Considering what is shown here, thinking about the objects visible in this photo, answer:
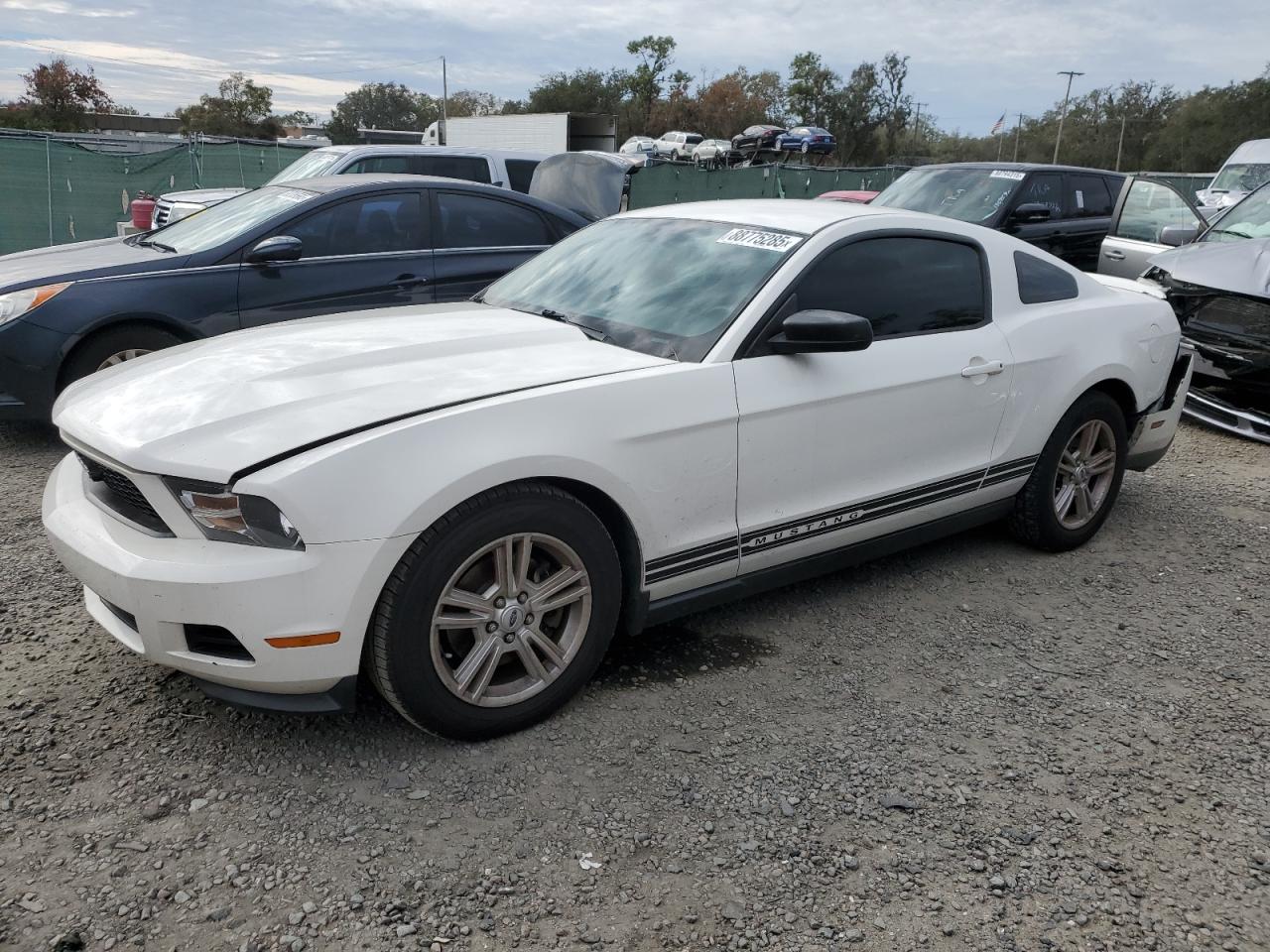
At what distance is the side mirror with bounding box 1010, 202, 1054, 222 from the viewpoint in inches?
354

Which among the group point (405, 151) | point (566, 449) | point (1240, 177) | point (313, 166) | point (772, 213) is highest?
point (1240, 177)

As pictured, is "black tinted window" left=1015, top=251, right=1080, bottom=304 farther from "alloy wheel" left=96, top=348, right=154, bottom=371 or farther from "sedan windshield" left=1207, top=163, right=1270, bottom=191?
"sedan windshield" left=1207, top=163, right=1270, bottom=191

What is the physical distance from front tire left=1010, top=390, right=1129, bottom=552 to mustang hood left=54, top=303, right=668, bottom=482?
7.15 feet

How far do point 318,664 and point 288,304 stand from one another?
4.05 meters

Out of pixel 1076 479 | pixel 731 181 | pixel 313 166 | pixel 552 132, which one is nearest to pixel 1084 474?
pixel 1076 479

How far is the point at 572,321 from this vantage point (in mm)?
3654

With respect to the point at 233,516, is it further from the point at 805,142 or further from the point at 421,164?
the point at 805,142

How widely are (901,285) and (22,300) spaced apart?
4686mm

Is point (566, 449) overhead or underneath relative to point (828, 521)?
overhead

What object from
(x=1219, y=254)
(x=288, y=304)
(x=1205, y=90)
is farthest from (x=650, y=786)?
(x=1205, y=90)

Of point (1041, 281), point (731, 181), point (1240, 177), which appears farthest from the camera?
point (731, 181)

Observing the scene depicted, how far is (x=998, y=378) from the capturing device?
4.05 m

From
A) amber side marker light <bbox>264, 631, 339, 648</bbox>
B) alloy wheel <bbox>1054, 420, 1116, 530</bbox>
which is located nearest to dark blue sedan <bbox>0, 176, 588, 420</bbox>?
amber side marker light <bbox>264, 631, 339, 648</bbox>

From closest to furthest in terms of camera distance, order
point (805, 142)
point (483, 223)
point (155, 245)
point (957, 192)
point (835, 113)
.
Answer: point (155, 245), point (483, 223), point (957, 192), point (805, 142), point (835, 113)
